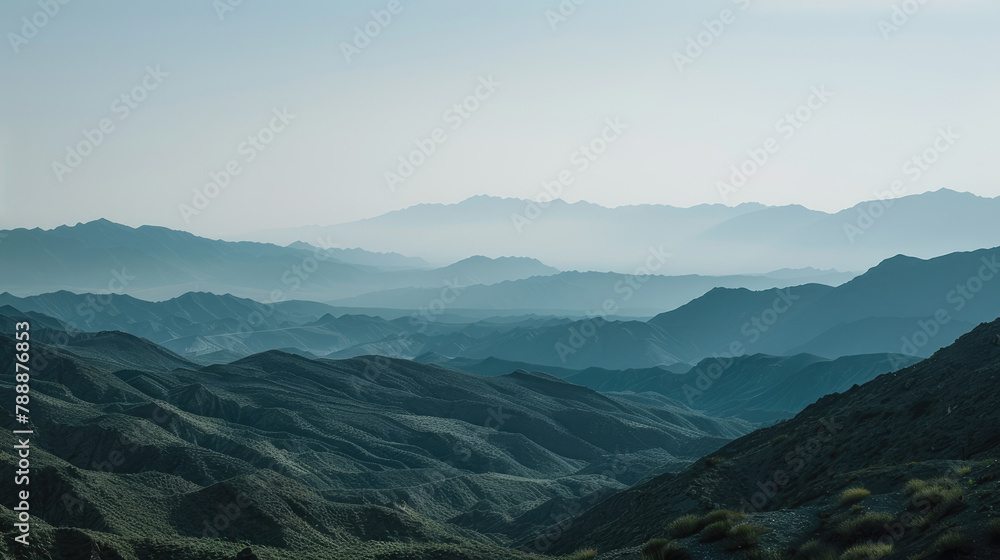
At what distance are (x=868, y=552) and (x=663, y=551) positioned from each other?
4.45 metres

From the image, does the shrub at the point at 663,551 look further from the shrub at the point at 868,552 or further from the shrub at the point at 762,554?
the shrub at the point at 868,552

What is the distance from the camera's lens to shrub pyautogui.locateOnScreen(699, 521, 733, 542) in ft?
58.7

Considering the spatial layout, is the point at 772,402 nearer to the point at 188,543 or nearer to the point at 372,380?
the point at 372,380

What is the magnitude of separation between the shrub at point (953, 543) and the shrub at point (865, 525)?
9.57ft

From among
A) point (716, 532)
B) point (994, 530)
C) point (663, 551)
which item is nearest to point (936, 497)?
point (994, 530)

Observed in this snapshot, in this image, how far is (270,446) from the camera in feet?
258

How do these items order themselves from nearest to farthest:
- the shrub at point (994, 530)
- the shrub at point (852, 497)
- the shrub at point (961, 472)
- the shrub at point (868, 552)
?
the shrub at point (994, 530) → the shrub at point (868, 552) → the shrub at point (852, 497) → the shrub at point (961, 472)

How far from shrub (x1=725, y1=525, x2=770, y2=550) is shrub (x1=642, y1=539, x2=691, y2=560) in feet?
3.16

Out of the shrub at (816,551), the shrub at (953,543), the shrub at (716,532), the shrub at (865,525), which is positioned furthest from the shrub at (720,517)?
the shrub at (953,543)

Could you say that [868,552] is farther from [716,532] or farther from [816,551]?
[716,532]

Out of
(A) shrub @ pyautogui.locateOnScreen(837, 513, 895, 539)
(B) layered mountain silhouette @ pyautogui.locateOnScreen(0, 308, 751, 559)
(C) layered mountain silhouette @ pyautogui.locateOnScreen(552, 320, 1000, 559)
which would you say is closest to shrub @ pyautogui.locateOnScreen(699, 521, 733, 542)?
(C) layered mountain silhouette @ pyautogui.locateOnScreen(552, 320, 1000, 559)

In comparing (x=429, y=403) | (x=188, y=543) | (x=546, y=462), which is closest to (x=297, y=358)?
(x=429, y=403)

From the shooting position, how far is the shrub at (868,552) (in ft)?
48.6

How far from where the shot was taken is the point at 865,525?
16922mm
